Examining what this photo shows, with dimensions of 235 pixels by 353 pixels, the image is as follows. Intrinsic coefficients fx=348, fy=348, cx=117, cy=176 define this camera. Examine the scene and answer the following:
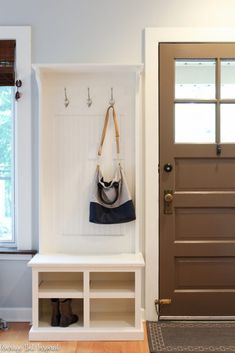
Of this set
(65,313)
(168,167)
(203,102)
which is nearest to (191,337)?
(65,313)

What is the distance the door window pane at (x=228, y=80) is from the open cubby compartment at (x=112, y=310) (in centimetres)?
165

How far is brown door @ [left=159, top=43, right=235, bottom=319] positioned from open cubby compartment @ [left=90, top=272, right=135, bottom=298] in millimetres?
260

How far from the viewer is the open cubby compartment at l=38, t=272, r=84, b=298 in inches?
90.4

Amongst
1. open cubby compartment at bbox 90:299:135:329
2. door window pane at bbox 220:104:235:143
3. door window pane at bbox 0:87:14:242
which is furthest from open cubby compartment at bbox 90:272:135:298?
door window pane at bbox 220:104:235:143

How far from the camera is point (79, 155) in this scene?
2.51 metres

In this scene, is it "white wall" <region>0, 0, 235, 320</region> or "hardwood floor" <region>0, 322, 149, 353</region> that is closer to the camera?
"hardwood floor" <region>0, 322, 149, 353</region>

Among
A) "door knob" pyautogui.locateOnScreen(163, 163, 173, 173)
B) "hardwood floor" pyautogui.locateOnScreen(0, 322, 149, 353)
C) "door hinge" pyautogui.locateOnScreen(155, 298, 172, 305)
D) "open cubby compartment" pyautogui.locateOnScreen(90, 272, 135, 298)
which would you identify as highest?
"door knob" pyautogui.locateOnScreen(163, 163, 173, 173)

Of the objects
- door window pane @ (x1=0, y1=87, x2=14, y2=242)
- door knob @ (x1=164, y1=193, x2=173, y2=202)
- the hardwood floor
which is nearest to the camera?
the hardwood floor

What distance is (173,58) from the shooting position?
97.7 inches

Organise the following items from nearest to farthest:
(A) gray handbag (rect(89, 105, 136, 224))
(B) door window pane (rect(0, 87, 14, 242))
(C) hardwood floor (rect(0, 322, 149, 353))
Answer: (C) hardwood floor (rect(0, 322, 149, 353)), (A) gray handbag (rect(89, 105, 136, 224)), (B) door window pane (rect(0, 87, 14, 242))

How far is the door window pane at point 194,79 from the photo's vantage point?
2.52 metres

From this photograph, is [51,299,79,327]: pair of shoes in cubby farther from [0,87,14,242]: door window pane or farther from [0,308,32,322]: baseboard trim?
[0,87,14,242]: door window pane

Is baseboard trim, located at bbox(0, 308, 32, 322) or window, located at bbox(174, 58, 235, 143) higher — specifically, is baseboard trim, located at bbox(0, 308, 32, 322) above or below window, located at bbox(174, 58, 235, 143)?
below

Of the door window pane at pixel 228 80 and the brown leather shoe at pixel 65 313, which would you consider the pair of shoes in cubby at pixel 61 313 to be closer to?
the brown leather shoe at pixel 65 313
